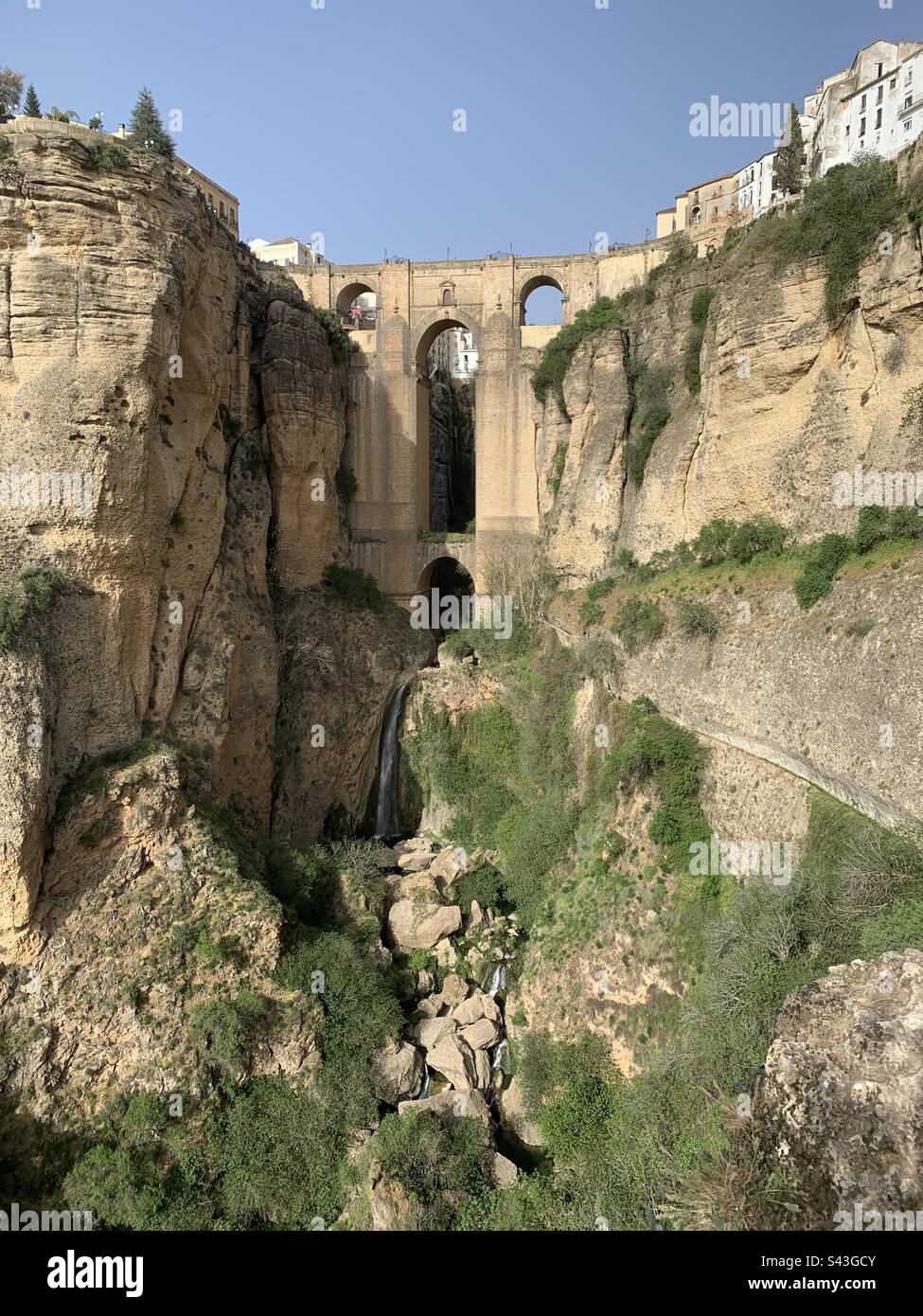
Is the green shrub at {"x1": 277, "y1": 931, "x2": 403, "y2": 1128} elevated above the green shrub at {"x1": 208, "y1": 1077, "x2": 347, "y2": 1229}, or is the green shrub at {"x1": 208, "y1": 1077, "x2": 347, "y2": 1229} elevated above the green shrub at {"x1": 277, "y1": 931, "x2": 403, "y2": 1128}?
the green shrub at {"x1": 277, "y1": 931, "x2": 403, "y2": 1128}

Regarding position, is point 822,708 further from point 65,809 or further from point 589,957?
point 65,809

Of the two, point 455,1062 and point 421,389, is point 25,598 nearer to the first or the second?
point 455,1062

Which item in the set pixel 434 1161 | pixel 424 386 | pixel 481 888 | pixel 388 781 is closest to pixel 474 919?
pixel 481 888

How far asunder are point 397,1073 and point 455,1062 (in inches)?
44.6

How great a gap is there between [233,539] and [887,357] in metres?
14.7

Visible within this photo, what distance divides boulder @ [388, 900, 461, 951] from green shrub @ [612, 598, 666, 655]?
283 inches

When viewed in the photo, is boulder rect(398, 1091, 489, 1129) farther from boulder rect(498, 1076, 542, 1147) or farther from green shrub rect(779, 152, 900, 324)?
green shrub rect(779, 152, 900, 324)

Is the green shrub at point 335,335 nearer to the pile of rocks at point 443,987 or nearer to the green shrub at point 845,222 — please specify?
the green shrub at point 845,222

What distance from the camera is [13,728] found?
12.9m

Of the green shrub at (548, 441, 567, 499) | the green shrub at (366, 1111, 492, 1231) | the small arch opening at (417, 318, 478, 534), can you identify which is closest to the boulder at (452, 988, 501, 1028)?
the green shrub at (366, 1111, 492, 1231)

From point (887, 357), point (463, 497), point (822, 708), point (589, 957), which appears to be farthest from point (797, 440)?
point (463, 497)

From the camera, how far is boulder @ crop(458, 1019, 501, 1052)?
49.3 feet

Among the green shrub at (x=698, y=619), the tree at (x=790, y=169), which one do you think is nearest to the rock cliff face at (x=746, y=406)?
the green shrub at (x=698, y=619)
